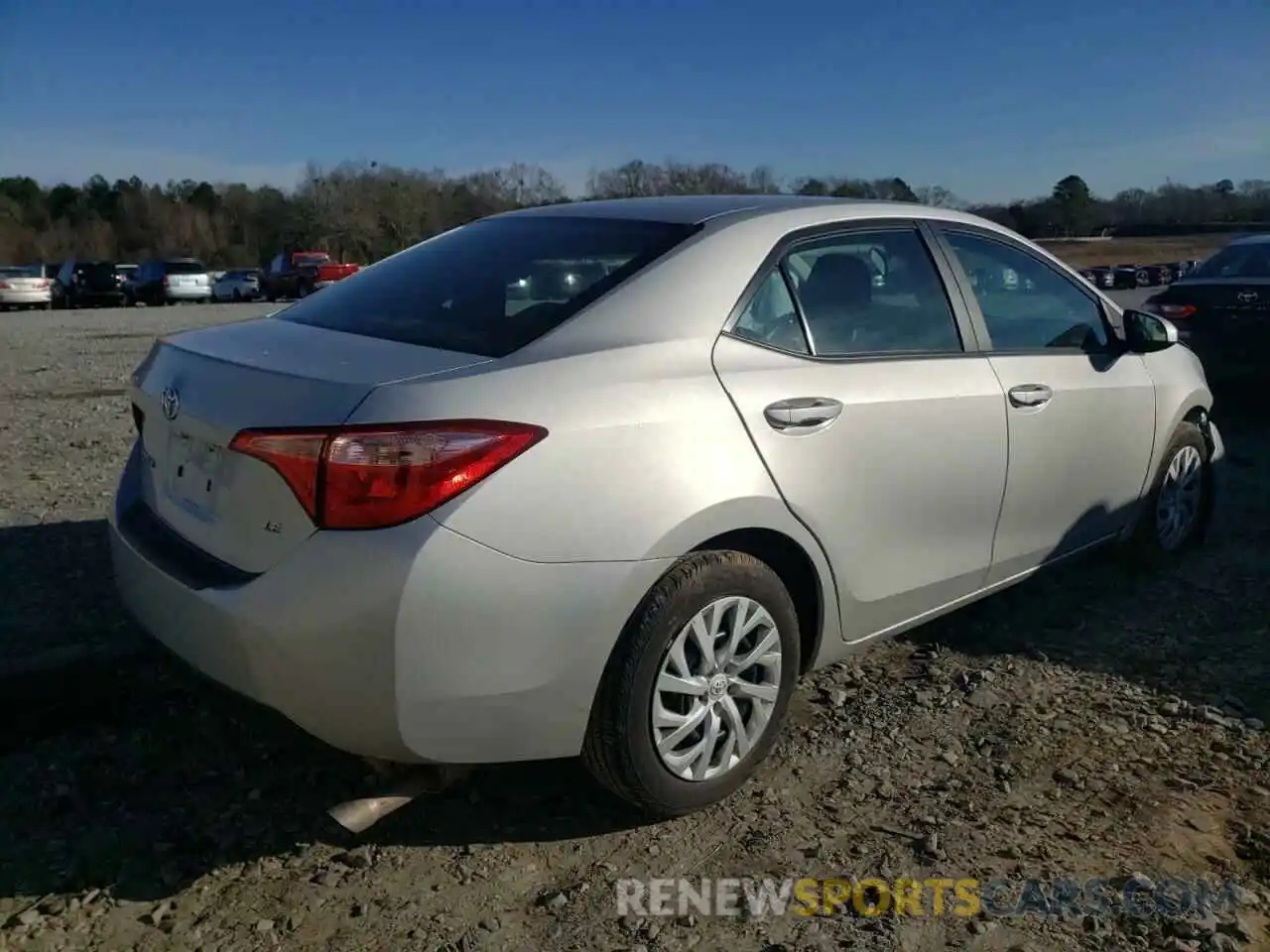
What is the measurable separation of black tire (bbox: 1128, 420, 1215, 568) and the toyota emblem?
3748 millimetres

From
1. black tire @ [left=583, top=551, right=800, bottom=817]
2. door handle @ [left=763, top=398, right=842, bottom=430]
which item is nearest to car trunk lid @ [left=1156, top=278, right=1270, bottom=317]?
door handle @ [left=763, top=398, right=842, bottom=430]

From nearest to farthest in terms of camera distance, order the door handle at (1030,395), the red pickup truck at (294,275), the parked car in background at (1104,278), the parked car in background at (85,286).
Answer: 1. the door handle at (1030,395)
2. the parked car in background at (85,286)
3. the red pickup truck at (294,275)
4. the parked car in background at (1104,278)

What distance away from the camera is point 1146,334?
425 cm

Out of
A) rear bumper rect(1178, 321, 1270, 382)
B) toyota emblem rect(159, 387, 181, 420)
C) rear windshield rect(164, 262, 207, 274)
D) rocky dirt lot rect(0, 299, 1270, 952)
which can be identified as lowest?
rocky dirt lot rect(0, 299, 1270, 952)

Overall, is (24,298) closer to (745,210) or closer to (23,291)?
(23,291)

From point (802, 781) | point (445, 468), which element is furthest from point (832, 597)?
point (445, 468)

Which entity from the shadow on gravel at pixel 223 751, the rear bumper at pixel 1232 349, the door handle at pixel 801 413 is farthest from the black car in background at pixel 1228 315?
the door handle at pixel 801 413

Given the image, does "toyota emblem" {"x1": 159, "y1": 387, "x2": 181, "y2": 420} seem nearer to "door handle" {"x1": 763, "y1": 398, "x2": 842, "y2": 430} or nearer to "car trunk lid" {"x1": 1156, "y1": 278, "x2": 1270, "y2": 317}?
"door handle" {"x1": 763, "y1": 398, "x2": 842, "y2": 430}

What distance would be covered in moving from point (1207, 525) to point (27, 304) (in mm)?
35777

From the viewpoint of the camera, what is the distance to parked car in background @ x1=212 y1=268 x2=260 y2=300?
127ft

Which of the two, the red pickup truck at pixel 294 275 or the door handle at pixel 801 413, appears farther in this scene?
the red pickup truck at pixel 294 275

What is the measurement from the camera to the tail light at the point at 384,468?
227 centimetres

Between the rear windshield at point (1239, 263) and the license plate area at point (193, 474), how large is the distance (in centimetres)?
801

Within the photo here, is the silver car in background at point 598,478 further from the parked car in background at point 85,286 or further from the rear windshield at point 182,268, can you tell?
the rear windshield at point 182,268
